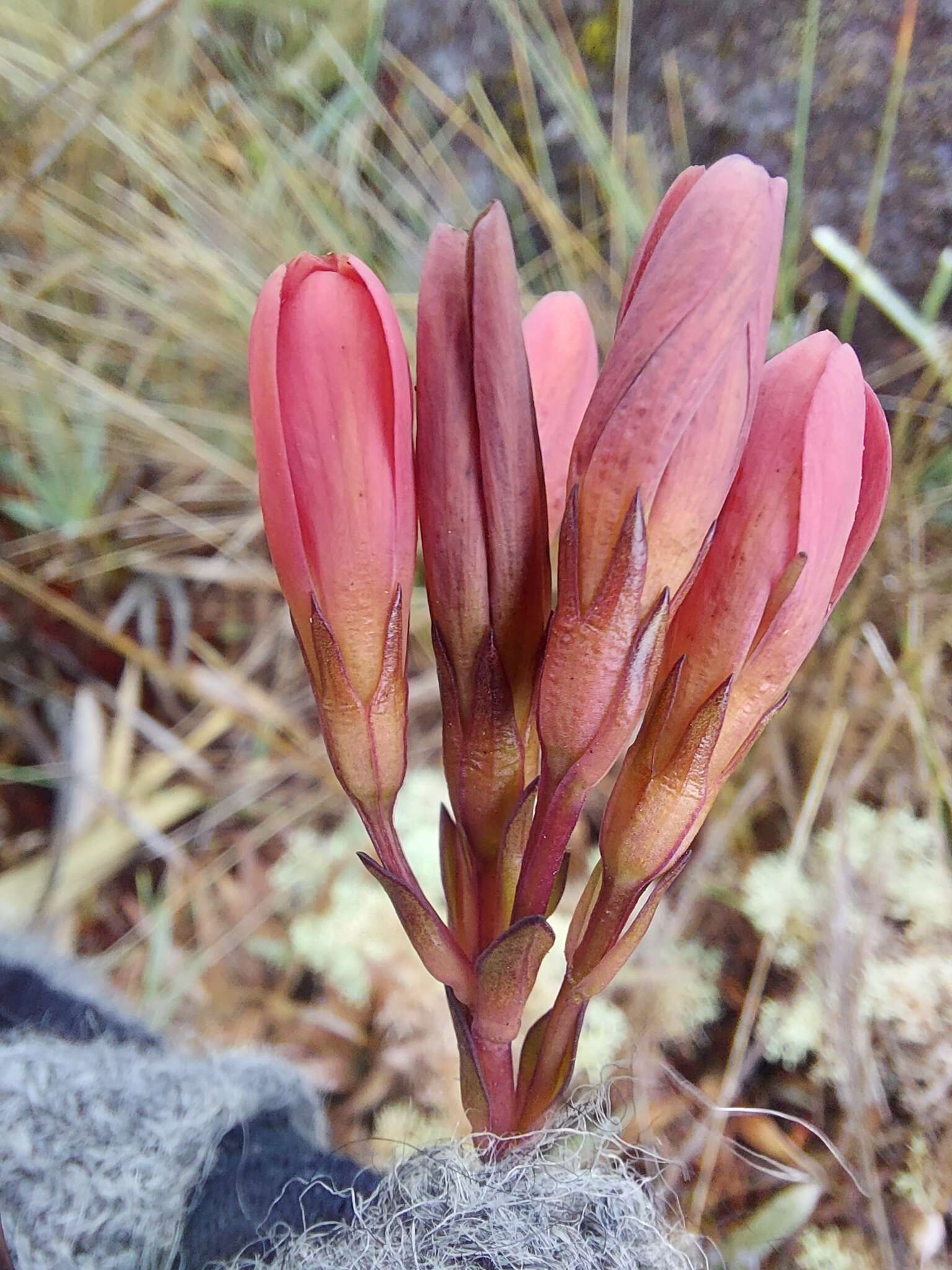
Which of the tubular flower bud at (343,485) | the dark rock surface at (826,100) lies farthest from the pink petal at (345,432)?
the dark rock surface at (826,100)

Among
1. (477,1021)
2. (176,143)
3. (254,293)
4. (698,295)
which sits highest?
(176,143)

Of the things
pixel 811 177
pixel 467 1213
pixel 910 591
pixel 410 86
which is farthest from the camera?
pixel 410 86

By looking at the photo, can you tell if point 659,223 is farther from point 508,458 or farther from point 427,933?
point 427,933

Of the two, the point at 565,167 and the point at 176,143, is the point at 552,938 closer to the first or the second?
the point at 565,167

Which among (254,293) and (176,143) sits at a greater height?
(176,143)

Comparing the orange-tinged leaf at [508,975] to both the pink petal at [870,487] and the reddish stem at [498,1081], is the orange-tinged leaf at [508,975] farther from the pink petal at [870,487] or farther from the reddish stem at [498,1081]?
the pink petal at [870,487]

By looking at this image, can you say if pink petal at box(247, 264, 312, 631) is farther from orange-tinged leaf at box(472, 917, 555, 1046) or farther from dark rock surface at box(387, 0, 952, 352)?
dark rock surface at box(387, 0, 952, 352)

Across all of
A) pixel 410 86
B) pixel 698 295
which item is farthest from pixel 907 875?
pixel 410 86

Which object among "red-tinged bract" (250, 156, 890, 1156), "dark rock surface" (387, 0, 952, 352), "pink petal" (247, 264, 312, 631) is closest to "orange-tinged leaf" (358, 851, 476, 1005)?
"red-tinged bract" (250, 156, 890, 1156)
